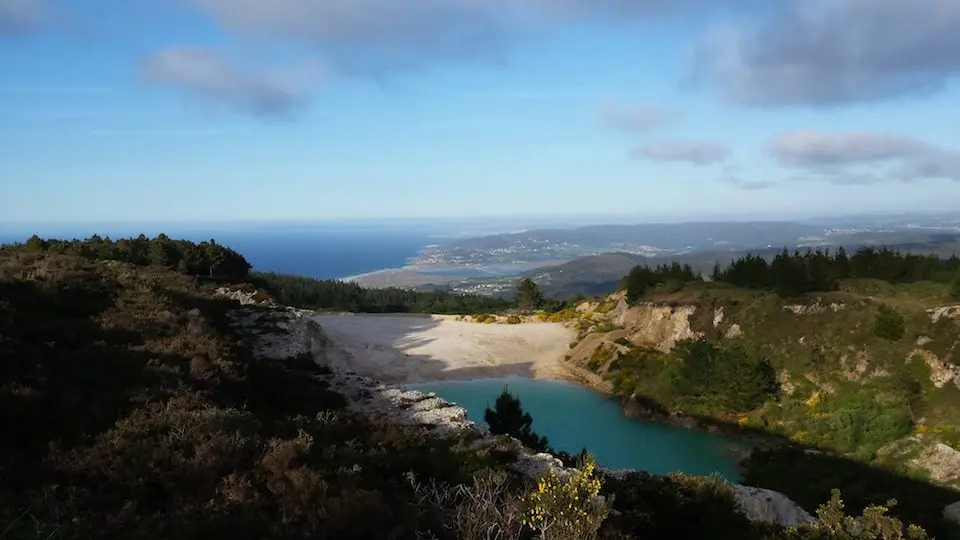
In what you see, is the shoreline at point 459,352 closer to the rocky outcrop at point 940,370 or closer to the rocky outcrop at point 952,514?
the rocky outcrop at point 940,370

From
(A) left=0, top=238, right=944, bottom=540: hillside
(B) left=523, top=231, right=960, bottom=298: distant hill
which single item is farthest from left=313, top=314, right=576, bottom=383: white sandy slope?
(B) left=523, top=231, right=960, bottom=298: distant hill

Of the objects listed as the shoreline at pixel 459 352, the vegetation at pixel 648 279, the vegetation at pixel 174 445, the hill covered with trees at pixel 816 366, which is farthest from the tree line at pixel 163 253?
the vegetation at pixel 648 279

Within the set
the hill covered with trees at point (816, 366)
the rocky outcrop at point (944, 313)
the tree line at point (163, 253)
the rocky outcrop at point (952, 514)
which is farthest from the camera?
the tree line at point (163, 253)

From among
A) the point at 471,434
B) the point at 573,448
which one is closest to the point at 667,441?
the point at 573,448

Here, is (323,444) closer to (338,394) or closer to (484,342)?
Result: (338,394)

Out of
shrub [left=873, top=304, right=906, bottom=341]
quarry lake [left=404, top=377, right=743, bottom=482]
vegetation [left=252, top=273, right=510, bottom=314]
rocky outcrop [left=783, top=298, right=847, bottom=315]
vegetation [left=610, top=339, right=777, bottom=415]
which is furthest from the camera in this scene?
vegetation [left=252, top=273, right=510, bottom=314]

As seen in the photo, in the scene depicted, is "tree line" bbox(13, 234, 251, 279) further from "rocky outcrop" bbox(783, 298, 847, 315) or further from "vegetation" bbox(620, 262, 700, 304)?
"rocky outcrop" bbox(783, 298, 847, 315)

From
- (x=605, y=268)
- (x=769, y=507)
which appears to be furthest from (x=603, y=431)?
(x=605, y=268)

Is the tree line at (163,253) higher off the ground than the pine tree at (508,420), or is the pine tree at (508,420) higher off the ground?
the tree line at (163,253)
